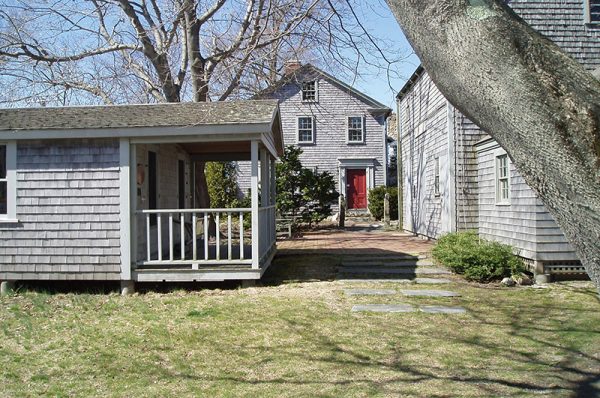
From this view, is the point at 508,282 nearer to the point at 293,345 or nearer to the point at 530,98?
the point at 293,345

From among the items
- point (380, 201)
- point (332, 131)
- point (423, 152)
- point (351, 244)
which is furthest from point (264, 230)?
point (332, 131)

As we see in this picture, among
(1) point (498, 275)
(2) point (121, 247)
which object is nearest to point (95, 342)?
(2) point (121, 247)

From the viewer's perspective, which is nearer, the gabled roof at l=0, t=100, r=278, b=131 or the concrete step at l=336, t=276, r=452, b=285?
the gabled roof at l=0, t=100, r=278, b=131

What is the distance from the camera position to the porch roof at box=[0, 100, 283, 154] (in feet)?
29.2

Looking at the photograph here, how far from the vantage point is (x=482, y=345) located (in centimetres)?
603

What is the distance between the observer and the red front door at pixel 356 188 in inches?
1067

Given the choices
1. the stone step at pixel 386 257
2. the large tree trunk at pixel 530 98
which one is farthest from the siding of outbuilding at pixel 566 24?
the large tree trunk at pixel 530 98

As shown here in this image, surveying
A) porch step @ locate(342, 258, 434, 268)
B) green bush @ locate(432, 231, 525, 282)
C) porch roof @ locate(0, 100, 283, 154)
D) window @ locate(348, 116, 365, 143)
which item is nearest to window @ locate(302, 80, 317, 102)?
window @ locate(348, 116, 365, 143)

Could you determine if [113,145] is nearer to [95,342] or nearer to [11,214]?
[11,214]

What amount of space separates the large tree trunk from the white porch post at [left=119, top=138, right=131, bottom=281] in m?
7.64

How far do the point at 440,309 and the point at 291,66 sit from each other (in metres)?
12.8

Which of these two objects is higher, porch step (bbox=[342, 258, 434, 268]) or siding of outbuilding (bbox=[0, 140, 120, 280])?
siding of outbuilding (bbox=[0, 140, 120, 280])

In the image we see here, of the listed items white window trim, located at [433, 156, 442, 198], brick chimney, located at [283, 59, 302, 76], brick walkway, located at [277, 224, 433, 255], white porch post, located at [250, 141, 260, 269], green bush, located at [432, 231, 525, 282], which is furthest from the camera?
brick chimney, located at [283, 59, 302, 76]

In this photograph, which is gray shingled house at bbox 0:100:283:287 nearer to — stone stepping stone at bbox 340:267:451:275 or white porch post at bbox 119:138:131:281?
white porch post at bbox 119:138:131:281
